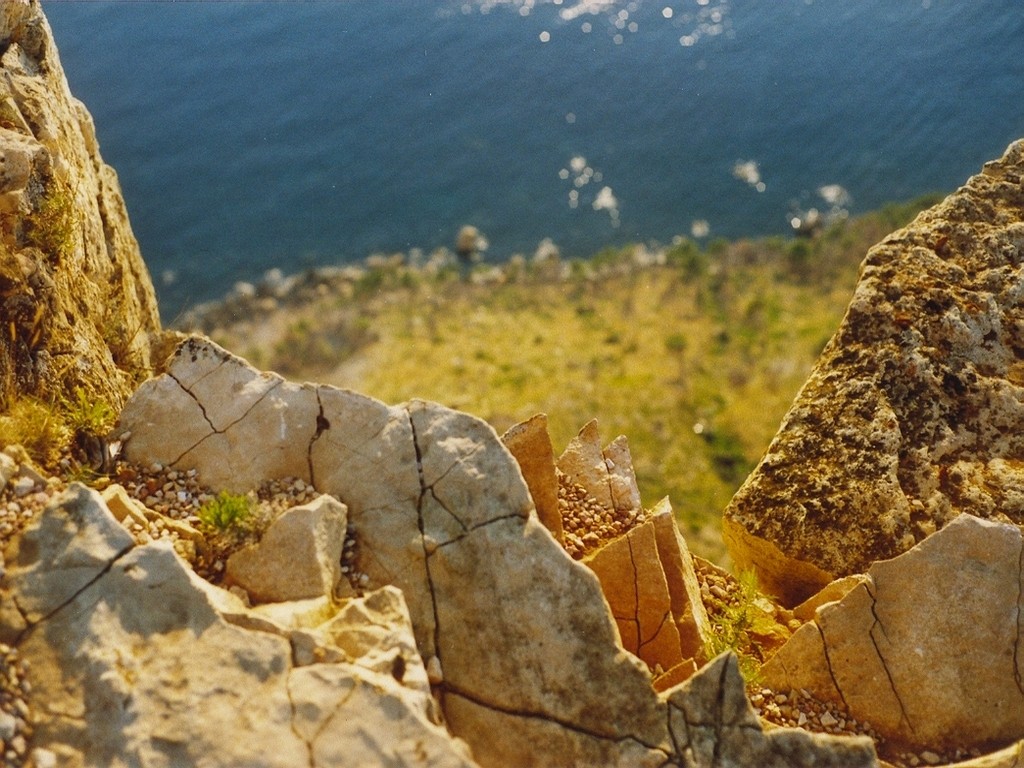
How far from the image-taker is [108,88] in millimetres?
63000

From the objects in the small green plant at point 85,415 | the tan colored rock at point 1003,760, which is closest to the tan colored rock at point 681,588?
the tan colored rock at point 1003,760

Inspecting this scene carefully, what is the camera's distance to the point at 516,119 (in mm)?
59688

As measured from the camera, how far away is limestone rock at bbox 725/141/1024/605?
30.2ft

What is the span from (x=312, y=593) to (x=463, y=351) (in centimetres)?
3257

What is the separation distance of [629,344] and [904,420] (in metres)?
29.1

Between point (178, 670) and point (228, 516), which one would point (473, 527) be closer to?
point (228, 516)

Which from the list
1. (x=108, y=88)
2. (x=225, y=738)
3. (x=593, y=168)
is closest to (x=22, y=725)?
(x=225, y=738)

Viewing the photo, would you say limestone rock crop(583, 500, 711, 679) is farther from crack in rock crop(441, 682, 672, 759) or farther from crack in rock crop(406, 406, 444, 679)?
crack in rock crop(406, 406, 444, 679)

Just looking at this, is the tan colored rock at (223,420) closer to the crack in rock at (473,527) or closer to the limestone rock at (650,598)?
the crack in rock at (473,527)

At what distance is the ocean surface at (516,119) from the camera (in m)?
50.8

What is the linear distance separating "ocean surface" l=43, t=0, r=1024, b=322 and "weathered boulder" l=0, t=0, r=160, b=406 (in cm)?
3833

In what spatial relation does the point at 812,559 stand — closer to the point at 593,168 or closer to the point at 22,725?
the point at 22,725

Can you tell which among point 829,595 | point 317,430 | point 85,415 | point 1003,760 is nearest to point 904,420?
point 829,595

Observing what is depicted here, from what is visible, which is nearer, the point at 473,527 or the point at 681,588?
the point at 473,527
